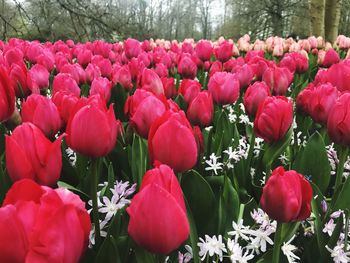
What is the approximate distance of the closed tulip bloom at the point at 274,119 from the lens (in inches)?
54.6

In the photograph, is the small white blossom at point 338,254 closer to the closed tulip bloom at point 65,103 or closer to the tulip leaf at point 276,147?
the tulip leaf at point 276,147

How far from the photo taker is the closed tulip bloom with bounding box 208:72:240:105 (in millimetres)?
2018

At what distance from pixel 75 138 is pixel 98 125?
7cm

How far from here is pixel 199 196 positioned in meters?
1.26

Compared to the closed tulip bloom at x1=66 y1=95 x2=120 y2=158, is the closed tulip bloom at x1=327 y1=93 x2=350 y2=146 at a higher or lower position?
lower

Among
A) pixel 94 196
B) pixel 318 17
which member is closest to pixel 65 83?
pixel 94 196

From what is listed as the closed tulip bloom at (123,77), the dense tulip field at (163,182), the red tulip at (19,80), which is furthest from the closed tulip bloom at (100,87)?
the closed tulip bloom at (123,77)

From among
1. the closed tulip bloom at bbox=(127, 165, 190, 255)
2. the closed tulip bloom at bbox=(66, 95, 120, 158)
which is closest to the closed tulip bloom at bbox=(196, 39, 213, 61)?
the closed tulip bloom at bbox=(66, 95, 120, 158)

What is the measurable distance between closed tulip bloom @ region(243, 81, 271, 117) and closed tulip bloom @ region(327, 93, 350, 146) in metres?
0.38

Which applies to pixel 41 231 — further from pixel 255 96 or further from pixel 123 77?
pixel 123 77

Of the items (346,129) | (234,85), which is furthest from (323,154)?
(234,85)

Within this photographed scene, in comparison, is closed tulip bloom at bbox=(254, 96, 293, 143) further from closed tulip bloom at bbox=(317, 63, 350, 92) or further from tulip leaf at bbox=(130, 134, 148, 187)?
closed tulip bloom at bbox=(317, 63, 350, 92)

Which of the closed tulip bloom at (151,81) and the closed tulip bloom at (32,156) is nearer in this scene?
the closed tulip bloom at (32,156)

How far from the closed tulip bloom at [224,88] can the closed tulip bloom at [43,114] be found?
835 mm
